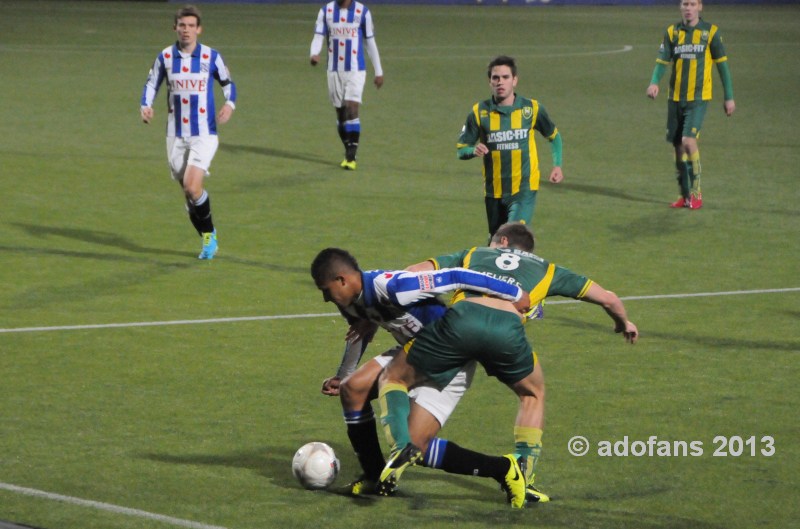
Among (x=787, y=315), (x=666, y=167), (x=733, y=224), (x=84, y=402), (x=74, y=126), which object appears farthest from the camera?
(x=74, y=126)

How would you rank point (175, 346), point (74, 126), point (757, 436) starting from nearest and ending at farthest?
point (757, 436)
point (175, 346)
point (74, 126)

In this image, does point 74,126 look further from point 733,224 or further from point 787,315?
point 787,315

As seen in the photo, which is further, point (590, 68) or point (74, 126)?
point (590, 68)

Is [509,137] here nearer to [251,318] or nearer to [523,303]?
[251,318]

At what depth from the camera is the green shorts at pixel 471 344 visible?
6707mm

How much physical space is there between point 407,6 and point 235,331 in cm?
3981

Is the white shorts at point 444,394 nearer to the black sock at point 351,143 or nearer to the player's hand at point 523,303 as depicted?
the player's hand at point 523,303

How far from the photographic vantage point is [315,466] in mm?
6949

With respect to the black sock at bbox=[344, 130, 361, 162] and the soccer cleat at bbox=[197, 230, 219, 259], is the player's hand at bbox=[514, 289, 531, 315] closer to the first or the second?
the soccer cleat at bbox=[197, 230, 219, 259]

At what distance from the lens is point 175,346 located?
32.2 feet

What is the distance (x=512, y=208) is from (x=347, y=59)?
7262 mm

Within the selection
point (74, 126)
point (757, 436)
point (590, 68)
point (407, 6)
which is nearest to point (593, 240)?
point (757, 436)

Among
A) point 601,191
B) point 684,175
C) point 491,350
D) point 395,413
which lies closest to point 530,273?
point 491,350

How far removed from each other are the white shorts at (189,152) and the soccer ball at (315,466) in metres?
6.21
